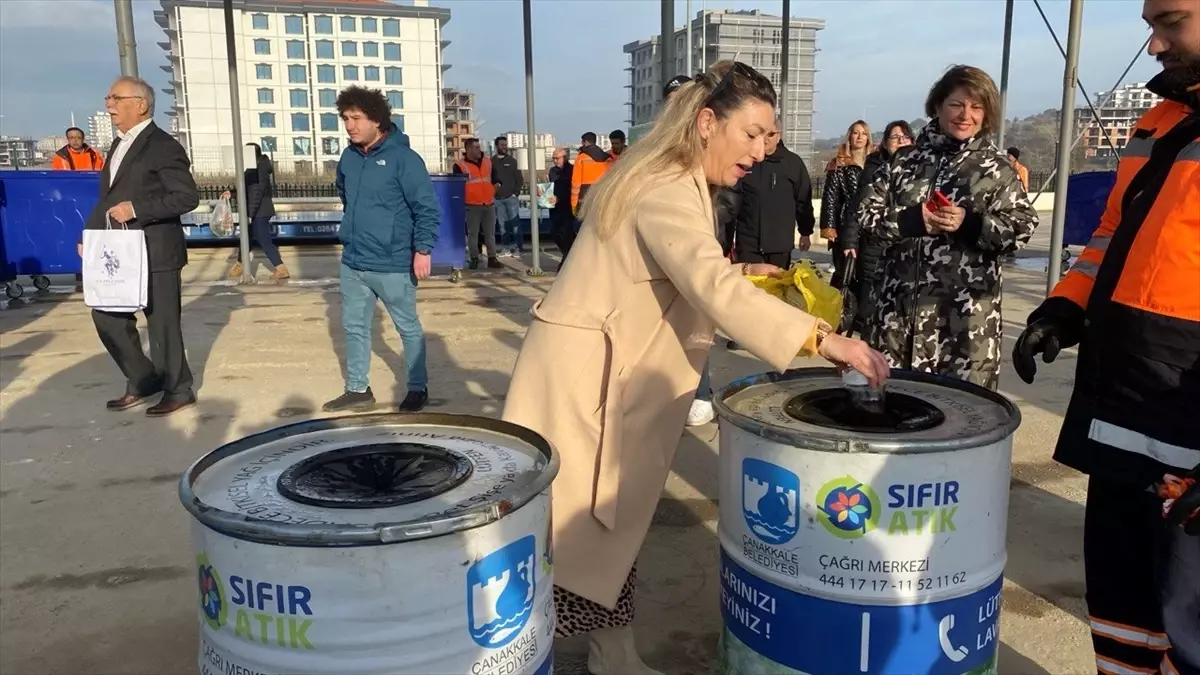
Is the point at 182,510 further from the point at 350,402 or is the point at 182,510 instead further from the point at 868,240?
the point at 868,240

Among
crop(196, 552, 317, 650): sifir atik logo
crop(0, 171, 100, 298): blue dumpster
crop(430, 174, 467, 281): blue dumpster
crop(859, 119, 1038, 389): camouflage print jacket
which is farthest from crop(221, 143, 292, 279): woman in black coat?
crop(196, 552, 317, 650): sifir atik logo

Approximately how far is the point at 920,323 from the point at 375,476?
84.4 inches

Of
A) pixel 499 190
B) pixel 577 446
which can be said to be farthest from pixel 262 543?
pixel 499 190

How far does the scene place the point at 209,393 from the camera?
5734mm

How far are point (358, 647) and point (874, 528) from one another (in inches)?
44.3

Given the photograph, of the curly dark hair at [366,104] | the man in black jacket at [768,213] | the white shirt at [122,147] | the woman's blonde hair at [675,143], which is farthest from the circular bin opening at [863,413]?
the white shirt at [122,147]

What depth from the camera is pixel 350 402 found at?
210 inches

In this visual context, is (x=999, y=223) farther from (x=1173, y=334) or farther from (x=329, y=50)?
(x=329, y=50)

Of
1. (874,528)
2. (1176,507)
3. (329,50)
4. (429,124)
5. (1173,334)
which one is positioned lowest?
(874,528)

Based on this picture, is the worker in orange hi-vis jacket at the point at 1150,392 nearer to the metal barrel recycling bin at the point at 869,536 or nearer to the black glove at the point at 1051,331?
the black glove at the point at 1051,331

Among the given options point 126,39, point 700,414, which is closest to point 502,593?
point 700,414

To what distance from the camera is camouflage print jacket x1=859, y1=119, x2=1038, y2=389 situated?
2973 mm

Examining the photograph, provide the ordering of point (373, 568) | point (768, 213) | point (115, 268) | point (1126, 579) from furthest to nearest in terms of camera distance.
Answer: point (768, 213), point (115, 268), point (1126, 579), point (373, 568)

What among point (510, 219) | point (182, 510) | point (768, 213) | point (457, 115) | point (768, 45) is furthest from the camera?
point (457, 115)
